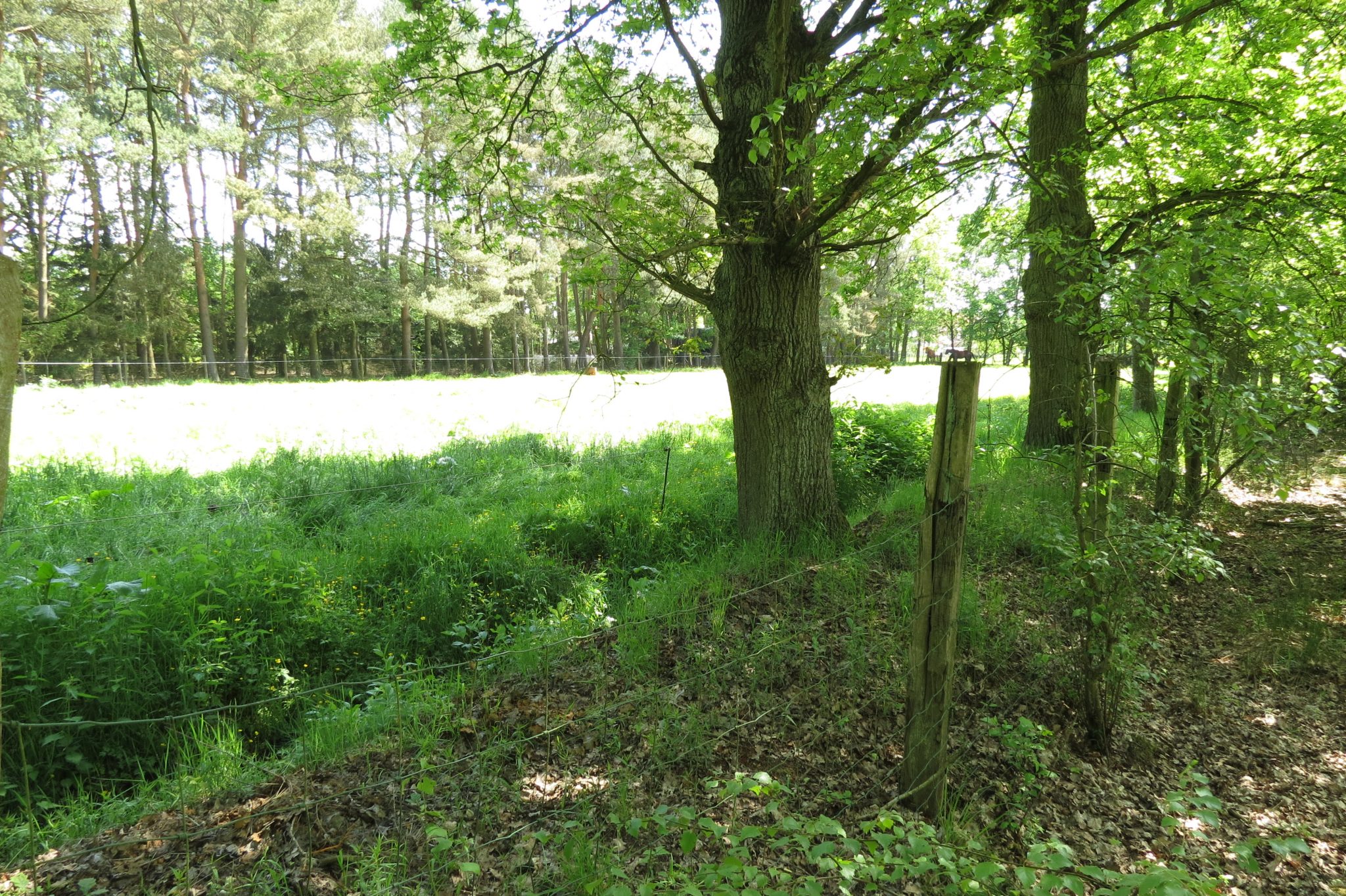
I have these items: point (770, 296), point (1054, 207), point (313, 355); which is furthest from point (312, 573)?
point (313, 355)

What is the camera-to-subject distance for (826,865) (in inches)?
80.0

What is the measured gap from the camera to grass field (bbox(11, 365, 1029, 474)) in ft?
30.5

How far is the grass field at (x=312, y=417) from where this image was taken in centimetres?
930

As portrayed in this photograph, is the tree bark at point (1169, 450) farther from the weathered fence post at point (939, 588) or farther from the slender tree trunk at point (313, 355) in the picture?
the slender tree trunk at point (313, 355)

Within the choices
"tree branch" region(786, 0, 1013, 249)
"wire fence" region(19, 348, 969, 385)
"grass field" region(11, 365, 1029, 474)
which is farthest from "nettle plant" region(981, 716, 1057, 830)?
"wire fence" region(19, 348, 969, 385)

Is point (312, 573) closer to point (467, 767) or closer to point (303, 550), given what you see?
point (303, 550)

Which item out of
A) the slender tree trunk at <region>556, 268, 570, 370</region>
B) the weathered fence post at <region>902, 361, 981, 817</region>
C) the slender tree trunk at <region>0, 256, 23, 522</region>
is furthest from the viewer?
the slender tree trunk at <region>556, 268, 570, 370</region>

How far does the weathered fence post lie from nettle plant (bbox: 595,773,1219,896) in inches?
11.1

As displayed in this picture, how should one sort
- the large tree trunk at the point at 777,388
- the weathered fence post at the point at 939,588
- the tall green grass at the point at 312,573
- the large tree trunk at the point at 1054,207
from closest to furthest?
the weathered fence post at the point at 939,588 < the tall green grass at the point at 312,573 < the large tree trunk at the point at 777,388 < the large tree trunk at the point at 1054,207

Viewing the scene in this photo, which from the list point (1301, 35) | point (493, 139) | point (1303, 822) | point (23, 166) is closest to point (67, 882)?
point (1303, 822)

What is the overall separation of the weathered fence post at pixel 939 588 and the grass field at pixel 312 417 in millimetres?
1552

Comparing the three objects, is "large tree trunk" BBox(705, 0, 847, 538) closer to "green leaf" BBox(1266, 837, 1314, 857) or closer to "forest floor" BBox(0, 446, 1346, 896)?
"forest floor" BBox(0, 446, 1346, 896)

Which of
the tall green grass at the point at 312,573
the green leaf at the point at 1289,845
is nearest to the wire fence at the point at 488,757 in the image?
the tall green grass at the point at 312,573

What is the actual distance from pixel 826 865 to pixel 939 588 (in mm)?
1384
